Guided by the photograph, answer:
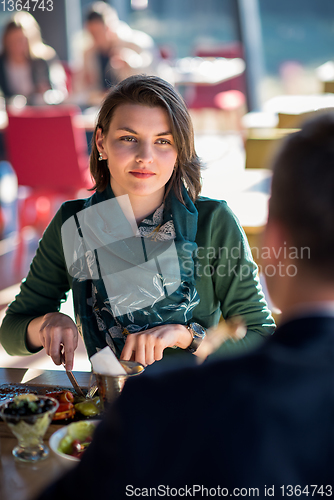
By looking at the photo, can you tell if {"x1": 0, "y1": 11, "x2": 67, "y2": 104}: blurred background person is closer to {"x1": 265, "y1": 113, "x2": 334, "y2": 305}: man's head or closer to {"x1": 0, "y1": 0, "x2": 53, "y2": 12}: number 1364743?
{"x1": 0, "y1": 0, "x2": 53, "y2": 12}: number 1364743

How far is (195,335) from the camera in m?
1.25

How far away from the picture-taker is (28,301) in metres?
1.40

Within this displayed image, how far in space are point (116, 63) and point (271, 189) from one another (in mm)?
4950

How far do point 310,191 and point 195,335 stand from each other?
0.78m

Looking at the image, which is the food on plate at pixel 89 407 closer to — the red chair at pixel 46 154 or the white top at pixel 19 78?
the red chair at pixel 46 154

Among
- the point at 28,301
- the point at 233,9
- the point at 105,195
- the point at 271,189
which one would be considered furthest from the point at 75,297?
the point at 233,9

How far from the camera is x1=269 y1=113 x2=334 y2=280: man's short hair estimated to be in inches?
20.3

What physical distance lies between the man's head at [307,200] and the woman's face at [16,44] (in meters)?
4.85

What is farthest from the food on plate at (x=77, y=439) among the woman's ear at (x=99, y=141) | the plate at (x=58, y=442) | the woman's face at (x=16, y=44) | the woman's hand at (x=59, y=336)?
the woman's face at (x=16, y=44)

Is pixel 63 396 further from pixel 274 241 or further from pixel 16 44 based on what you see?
pixel 16 44

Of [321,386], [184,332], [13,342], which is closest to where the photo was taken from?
[321,386]

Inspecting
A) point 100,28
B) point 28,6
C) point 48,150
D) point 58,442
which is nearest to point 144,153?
point 58,442

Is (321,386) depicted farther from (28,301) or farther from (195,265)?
(28,301)

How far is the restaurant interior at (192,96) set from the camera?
3.49 metres
